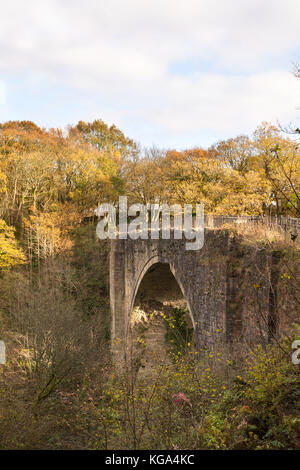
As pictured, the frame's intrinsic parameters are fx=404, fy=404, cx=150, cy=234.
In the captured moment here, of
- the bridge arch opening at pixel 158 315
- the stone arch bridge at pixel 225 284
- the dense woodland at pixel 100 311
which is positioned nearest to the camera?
the dense woodland at pixel 100 311

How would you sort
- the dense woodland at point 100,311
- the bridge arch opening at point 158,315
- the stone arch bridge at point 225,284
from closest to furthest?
the dense woodland at point 100,311 → the stone arch bridge at point 225,284 → the bridge arch opening at point 158,315

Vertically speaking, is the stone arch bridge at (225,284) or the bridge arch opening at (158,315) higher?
the stone arch bridge at (225,284)

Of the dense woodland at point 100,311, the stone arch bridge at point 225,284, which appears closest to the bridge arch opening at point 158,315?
the dense woodland at point 100,311

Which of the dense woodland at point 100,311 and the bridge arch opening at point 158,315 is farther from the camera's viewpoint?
the bridge arch opening at point 158,315

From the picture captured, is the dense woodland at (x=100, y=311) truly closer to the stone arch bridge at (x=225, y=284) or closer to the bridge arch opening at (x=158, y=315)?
the stone arch bridge at (x=225, y=284)

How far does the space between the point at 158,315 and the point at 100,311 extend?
5351 millimetres

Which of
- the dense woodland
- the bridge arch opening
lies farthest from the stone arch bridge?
the bridge arch opening

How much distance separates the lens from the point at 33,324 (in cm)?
1667

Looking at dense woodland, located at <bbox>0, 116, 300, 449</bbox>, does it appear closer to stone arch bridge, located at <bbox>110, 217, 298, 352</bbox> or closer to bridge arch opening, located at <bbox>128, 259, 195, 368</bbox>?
stone arch bridge, located at <bbox>110, 217, 298, 352</bbox>

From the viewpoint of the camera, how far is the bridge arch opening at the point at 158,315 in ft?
55.0

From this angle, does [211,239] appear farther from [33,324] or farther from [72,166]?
[72,166]

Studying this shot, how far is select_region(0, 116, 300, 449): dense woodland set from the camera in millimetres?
6273

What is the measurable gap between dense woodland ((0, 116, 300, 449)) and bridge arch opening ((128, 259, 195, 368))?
6.81 feet

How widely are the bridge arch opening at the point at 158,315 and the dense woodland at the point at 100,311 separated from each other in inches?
81.8
